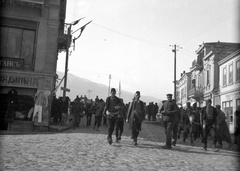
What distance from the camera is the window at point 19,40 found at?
1661 cm

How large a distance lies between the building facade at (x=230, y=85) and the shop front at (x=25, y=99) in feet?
55.5

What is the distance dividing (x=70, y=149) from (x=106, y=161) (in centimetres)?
187

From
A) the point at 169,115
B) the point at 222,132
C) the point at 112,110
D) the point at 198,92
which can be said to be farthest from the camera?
the point at 198,92

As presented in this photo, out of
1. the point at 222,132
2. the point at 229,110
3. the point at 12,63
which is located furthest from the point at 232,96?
the point at 12,63

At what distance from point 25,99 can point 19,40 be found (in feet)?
12.5

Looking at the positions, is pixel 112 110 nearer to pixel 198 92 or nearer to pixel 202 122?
pixel 202 122

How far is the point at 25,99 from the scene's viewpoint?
16.3 m

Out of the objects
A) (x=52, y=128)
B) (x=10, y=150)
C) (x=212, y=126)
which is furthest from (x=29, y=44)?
(x=212, y=126)

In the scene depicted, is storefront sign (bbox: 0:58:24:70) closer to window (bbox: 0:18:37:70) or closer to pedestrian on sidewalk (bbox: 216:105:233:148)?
window (bbox: 0:18:37:70)

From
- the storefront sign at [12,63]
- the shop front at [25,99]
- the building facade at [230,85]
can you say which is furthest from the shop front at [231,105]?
the storefront sign at [12,63]

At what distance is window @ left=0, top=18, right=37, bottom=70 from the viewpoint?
16.6 metres

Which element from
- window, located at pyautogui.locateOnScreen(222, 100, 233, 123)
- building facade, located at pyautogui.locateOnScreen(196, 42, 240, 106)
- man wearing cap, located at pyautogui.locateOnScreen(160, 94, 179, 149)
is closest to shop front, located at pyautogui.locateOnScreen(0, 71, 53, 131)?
man wearing cap, located at pyautogui.locateOnScreen(160, 94, 179, 149)

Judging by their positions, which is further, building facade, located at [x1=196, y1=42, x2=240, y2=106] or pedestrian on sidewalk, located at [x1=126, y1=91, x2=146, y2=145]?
building facade, located at [x1=196, y1=42, x2=240, y2=106]

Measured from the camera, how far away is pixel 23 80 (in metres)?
15.9
